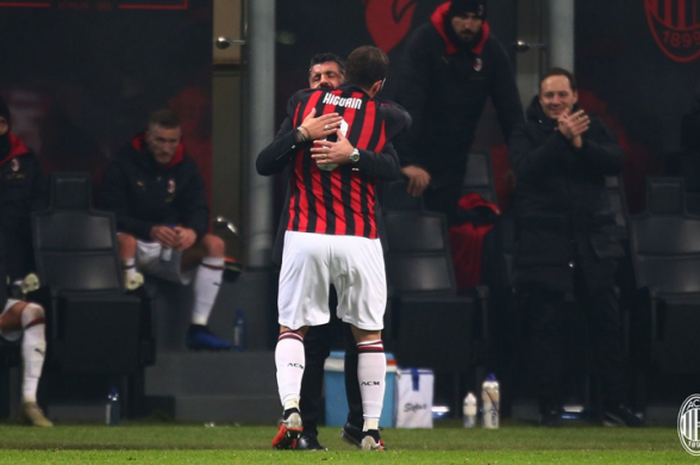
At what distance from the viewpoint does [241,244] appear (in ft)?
31.9

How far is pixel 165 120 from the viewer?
9258 mm

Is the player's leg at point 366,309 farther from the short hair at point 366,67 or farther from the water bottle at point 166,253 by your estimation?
the water bottle at point 166,253

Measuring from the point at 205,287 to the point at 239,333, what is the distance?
0.34 meters

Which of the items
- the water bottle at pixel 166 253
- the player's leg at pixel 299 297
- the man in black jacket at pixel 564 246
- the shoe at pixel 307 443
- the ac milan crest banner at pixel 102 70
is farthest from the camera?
the ac milan crest banner at pixel 102 70

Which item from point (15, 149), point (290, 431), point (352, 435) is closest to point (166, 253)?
point (15, 149)

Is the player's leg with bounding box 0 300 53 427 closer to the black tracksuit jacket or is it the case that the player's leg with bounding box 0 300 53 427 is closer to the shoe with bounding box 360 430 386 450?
the black tracksuit jacket

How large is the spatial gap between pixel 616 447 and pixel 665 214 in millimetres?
2761

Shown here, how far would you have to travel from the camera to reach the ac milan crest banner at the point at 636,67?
10070mm

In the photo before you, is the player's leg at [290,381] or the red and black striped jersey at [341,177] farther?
the red and black striped jersey at [341,177]

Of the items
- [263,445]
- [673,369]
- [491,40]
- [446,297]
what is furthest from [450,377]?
[263,445]

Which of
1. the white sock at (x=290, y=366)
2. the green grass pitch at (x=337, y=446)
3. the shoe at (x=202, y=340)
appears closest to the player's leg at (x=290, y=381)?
the white sock at (x=290, y=366)

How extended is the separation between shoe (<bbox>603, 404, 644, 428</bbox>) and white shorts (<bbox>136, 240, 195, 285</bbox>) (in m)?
2.66

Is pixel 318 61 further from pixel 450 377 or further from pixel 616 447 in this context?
pixel 450 377

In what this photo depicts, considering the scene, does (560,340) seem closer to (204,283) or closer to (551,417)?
(551,417)
